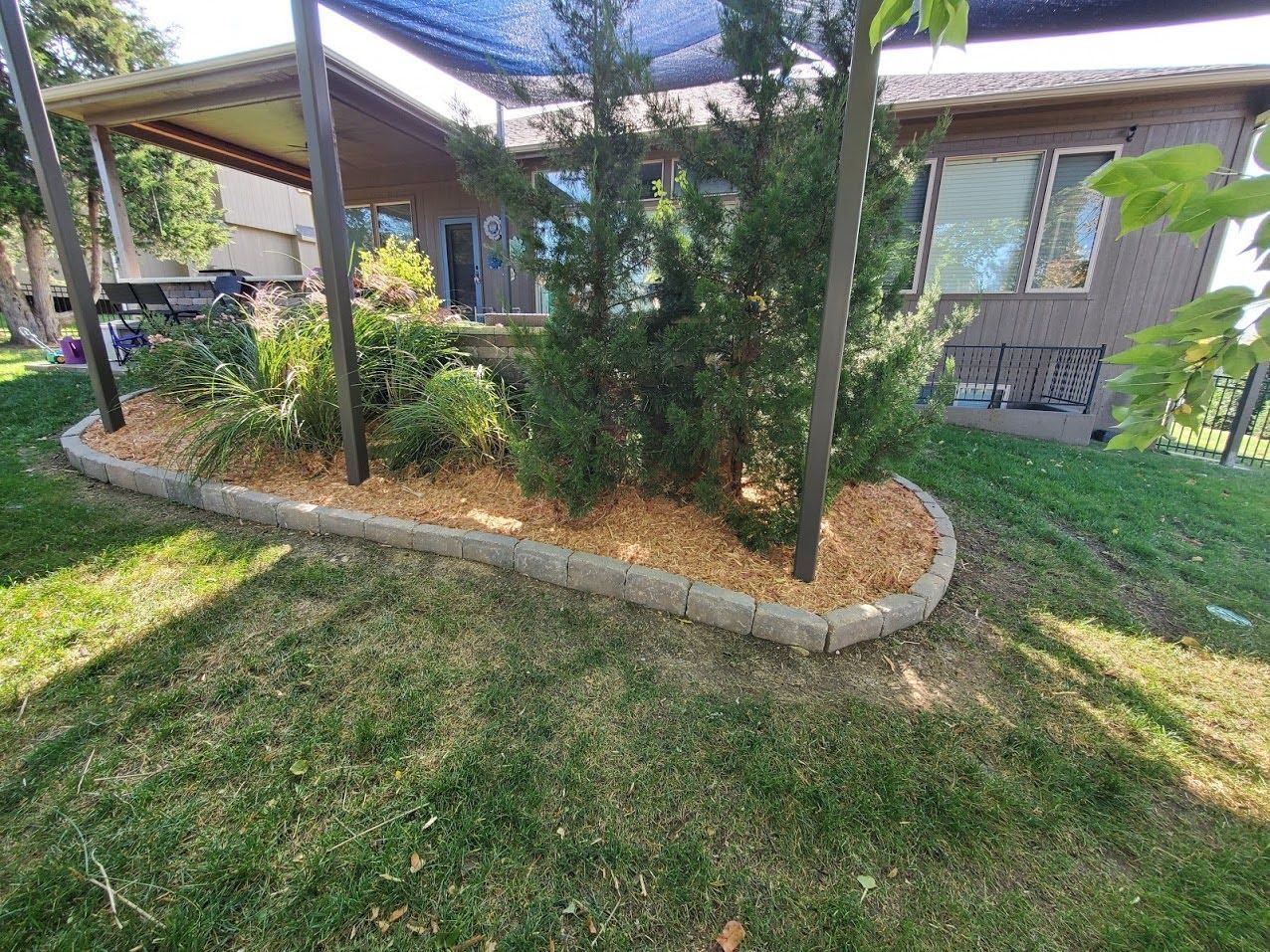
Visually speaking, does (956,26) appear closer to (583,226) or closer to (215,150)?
(583,226)

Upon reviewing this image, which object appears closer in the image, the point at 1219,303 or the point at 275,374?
the point at 1219,303

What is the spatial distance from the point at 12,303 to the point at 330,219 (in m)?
13.6

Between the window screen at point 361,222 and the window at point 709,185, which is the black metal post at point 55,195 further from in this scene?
the window screen at point 361,222

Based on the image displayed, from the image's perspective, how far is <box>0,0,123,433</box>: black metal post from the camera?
3.39 m

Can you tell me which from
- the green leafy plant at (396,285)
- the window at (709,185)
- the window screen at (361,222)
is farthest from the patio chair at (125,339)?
the window at (709,185)

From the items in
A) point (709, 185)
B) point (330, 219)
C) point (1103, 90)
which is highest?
point (1103, 90)

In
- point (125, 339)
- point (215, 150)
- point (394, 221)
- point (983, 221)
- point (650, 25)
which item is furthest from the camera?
point (394, 221)

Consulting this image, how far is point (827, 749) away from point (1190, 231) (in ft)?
5.37

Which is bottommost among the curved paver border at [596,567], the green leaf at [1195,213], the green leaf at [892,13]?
the curved paver border at [596,567]

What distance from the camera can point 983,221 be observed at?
22.1ft

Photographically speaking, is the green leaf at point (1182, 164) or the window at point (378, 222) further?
the window at point (378, 222)

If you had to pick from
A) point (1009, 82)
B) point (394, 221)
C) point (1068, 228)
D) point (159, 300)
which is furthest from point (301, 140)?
point (1068, 228)

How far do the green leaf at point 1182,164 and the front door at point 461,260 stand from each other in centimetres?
904

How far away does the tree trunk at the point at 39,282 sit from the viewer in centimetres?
1134
